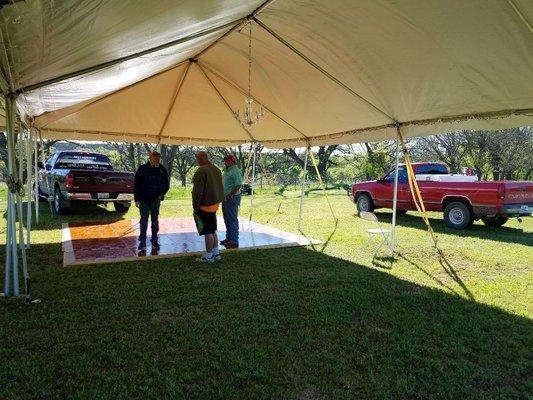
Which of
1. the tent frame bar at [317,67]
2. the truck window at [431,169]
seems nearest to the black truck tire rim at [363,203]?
the truck window at [431,169]

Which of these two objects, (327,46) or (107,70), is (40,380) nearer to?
(107,70)

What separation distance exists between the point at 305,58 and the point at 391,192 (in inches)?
309

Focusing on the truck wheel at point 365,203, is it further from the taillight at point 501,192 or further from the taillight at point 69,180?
the taillight at point 69,180

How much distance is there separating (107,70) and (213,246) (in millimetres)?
3308

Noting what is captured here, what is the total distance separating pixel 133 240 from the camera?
27.2 feet

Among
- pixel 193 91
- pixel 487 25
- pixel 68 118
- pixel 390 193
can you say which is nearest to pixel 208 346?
pixel 487 25

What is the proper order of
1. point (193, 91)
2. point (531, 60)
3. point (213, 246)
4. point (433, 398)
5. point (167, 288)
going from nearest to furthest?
point (433, 398) < point (531, 60) < point (167, 288) < point (213, 246) < point (193, 91)

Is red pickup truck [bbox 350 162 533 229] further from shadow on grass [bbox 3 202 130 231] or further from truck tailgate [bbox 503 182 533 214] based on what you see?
shadow on grass [bbox 3 202 130 231]

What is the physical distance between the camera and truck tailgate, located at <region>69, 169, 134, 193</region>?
10719mm

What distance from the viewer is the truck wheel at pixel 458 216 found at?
10405mm

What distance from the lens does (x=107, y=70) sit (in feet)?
14.5

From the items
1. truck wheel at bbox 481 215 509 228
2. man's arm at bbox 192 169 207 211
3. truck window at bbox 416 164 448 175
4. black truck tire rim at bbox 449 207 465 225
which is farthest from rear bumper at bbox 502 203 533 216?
man's arm at bbox 192 169 207 211

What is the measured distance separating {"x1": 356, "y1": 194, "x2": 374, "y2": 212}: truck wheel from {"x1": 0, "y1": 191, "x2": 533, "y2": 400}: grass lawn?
6514mm

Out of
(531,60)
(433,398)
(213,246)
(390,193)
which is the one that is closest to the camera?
(433,398)
